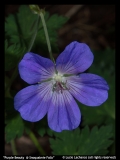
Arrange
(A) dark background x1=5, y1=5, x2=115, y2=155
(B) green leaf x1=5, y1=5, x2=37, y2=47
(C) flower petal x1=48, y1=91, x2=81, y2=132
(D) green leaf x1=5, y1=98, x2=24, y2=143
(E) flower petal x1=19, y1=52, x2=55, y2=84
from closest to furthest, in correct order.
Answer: (E) flower petal x1=19, y1=52, x2=55, y2=84 < (C) flower petal x1=48, y1=91, x2=81, y2=132 < (D) green leaf x1=5, y1=98, x2=24, y2=143 < (B) green leaf x1=5, y1=5, x2=37, y2=47 < (A) dark background x1=5, y1=5, x2=115, y2=155

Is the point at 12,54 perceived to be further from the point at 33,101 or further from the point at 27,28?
the point at 27,28

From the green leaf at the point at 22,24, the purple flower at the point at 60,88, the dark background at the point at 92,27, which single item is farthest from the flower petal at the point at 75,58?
the dark background at the point at 92,27

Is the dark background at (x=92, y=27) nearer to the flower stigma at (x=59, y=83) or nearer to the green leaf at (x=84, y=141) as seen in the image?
the green leaf at (x=84, y=141)

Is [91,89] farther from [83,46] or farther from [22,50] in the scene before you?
[22,50]

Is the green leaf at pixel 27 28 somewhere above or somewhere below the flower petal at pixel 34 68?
above

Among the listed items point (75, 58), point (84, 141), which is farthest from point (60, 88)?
point (84, 141)

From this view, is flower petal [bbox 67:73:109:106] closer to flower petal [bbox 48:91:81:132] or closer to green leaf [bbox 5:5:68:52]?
flower petal [bbox 48:91:81:132]

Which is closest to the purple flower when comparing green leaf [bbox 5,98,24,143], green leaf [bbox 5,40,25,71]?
green leaf [bbox 5,40,25,71]
